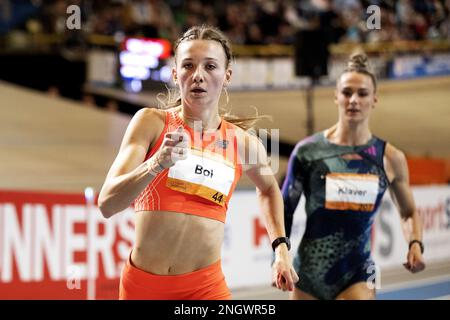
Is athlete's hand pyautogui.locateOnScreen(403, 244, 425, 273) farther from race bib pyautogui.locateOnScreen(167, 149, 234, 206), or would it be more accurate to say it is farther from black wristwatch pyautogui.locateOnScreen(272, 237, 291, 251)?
race bib pyautogui.locateOnScreen(167, 149, 234, 206)

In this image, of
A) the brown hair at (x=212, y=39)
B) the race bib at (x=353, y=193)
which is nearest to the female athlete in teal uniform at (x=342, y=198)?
the race bib at (x=353, y=193)

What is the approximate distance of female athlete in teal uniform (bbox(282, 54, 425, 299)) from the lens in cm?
536

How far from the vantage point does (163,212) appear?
12.5 feet

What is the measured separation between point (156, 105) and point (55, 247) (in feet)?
29.4

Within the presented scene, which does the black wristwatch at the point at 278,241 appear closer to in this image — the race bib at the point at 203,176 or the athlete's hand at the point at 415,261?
the race bib at the point at 203,176

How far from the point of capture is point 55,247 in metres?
7.61

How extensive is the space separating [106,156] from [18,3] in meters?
5.22

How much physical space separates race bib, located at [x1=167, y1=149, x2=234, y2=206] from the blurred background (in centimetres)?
89

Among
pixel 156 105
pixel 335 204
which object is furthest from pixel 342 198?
pixel 156 105

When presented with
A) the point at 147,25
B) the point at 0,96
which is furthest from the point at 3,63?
the point at 147,25

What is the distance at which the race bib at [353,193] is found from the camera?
5.34 m

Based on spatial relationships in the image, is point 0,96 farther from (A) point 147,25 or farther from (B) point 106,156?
(B) point 106,156

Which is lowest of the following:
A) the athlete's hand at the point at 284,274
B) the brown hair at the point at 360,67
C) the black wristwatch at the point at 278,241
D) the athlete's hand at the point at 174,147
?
the athlete's hand at the point at 284,274

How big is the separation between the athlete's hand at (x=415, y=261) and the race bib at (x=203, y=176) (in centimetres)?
164
